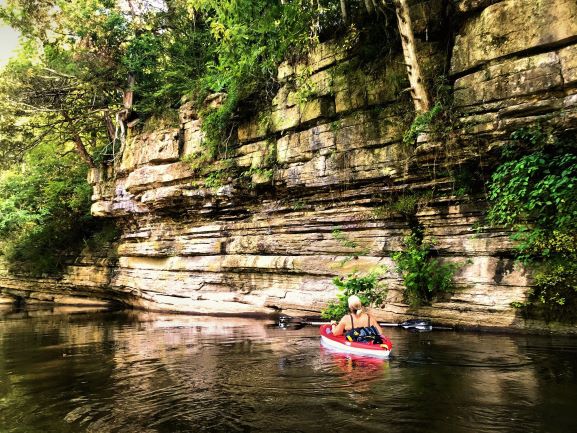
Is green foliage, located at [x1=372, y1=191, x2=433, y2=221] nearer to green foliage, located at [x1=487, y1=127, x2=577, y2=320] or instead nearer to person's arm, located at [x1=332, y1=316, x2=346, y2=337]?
green foliage, located at [x1=487, y1=127, x2=577, y2=320]

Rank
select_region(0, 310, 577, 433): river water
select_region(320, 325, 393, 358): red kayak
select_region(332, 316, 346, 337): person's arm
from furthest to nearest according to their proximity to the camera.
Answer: select_region(332, 316, 346, 337): person's arm < select_region(320, 325, 393, 358): red kayak < select_region(0, 310, 577, 433): river water

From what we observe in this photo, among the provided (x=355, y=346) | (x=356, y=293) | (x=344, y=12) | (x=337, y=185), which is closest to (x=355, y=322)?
(x=355, y=346)

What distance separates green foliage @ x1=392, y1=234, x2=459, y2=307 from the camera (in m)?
10.6

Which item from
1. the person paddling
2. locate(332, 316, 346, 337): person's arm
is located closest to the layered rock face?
the person paddling

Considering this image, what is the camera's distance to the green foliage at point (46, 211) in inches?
899

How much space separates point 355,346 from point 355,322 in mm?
552

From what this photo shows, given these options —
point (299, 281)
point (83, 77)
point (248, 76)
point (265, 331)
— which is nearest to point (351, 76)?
point (248, 76)

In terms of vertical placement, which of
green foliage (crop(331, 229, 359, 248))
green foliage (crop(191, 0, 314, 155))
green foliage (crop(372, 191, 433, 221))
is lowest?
green foliage (crop(331, 229, 359, 248))

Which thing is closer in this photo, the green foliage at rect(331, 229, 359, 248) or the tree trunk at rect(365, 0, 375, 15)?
the tree trunk at rect(365, 0, 375, 15)

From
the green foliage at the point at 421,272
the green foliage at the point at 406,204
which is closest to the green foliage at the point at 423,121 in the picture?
the green foliage at the point at 406,204

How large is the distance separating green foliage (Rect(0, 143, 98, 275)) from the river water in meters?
13.4

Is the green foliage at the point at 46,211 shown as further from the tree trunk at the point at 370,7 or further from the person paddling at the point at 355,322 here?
the person paddling at the point at 355,322

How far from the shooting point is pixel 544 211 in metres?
9.29

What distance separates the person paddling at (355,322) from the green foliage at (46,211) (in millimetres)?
18760
